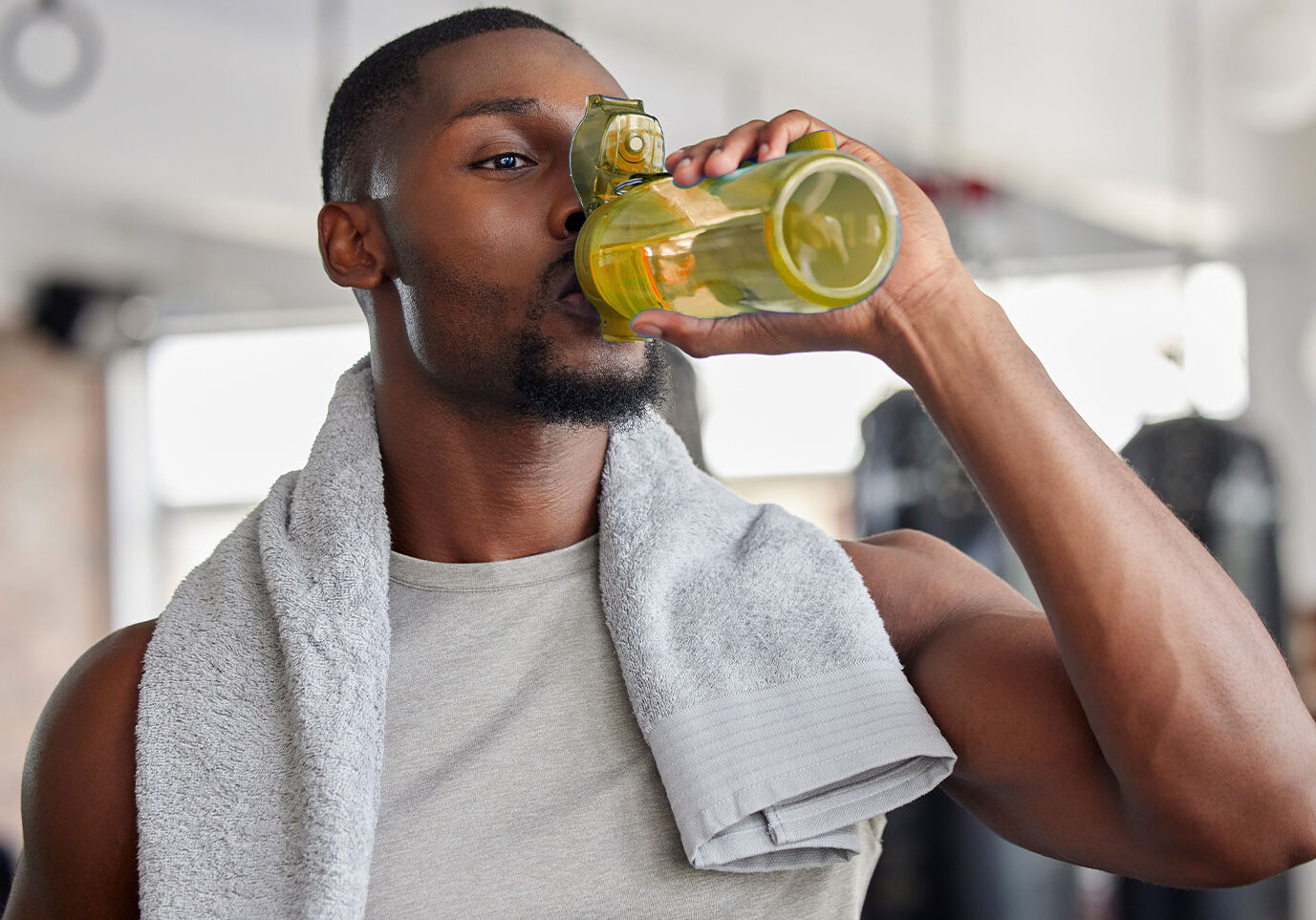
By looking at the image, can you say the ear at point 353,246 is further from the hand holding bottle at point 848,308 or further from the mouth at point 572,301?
the hand holding bottle at point 848,308

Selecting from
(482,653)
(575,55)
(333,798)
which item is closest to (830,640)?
(482,653)

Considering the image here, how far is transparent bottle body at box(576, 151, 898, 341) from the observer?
2.35 feet

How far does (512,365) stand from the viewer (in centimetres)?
106

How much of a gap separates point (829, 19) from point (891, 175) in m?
2.57

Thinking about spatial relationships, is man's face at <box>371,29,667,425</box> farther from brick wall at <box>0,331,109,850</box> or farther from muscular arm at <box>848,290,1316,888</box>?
brick wall at <box>0,331,109,850</box>

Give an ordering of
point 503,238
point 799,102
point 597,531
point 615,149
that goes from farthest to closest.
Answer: point 799,102
point 597,531
point 503,238
point 615,149

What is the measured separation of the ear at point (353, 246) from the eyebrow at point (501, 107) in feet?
0.47

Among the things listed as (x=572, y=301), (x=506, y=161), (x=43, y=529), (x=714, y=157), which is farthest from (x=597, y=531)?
(x=43, y=529)

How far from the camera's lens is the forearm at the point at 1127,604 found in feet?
2.72

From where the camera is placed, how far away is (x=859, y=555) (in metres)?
1.15

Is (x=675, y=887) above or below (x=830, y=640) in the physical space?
below

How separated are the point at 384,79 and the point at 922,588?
0.68m

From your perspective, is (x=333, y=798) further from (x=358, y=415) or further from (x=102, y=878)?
(x=358, y=415)

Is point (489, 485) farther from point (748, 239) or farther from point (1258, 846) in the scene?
point (1258, 846)
